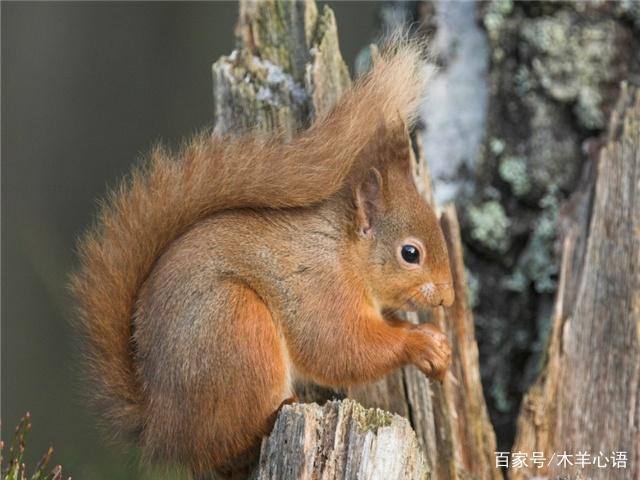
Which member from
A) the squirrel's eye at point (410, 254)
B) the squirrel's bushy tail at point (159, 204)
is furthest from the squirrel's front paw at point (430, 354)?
the squirrel's bushy tail at point (159, 204)

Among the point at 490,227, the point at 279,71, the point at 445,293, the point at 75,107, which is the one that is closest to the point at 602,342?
the point at 445,293

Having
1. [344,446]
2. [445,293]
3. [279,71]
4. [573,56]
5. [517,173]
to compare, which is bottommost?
[344,446]

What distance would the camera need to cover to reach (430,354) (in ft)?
5.79

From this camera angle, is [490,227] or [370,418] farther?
[490,227]

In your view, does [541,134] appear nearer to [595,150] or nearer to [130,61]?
[595,150]

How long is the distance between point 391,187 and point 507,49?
889 mm

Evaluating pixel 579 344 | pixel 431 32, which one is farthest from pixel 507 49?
pixel 579 344

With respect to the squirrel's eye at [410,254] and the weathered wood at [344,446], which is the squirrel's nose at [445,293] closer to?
the squirrel's eye at [410,254]

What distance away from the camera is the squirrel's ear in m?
1.84

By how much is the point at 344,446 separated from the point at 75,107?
2.41 m

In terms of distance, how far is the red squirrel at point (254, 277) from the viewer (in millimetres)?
1675

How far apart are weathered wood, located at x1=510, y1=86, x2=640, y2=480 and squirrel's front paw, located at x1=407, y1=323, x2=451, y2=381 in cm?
35

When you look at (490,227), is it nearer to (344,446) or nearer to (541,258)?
(541,258)

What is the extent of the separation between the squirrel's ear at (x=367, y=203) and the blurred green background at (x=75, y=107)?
5.18 feet
